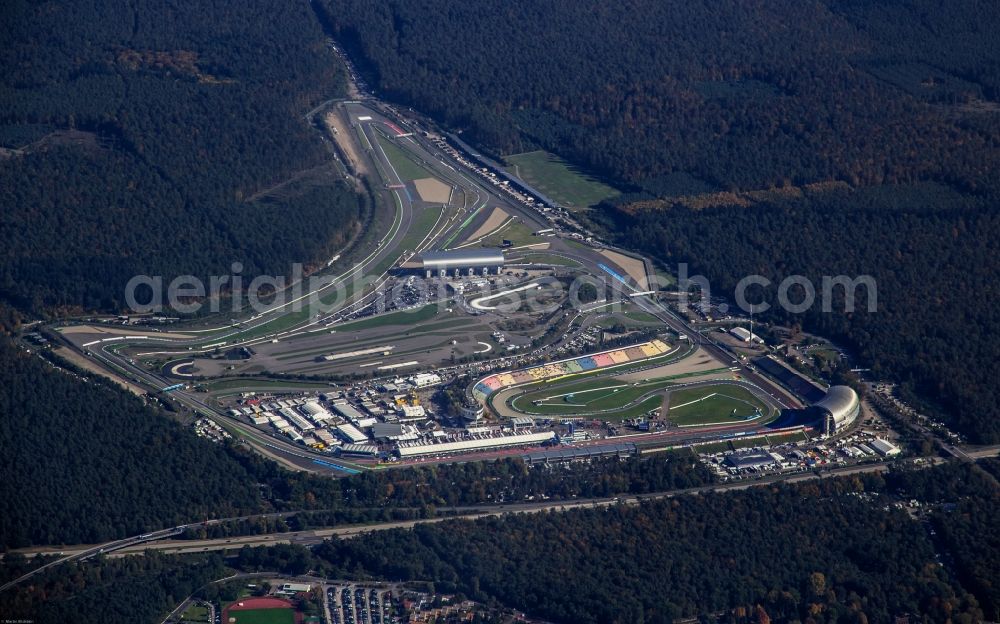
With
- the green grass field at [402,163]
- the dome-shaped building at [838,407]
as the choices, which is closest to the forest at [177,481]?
the dome-shaped building at [838,407]

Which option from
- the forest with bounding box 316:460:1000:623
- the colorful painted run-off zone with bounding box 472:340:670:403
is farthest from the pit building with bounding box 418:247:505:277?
the forest with bounding box 316:460:1000:623

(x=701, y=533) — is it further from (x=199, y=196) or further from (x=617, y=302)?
(x=199, y=196)

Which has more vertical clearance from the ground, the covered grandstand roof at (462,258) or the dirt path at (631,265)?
the covered grandstand roof at (462,258)

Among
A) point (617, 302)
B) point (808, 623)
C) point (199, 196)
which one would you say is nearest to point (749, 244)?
point (617, 302)

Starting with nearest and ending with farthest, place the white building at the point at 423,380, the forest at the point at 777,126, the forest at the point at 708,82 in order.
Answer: the white building at the point at 423,380 < the forest at the point at 777,126 < the forest at the point at 708,82

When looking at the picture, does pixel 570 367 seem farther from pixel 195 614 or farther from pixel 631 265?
pixel 195 614

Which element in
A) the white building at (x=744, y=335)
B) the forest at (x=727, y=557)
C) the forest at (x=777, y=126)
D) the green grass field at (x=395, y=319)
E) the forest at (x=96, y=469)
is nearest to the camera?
the forest at (x=727, y=557)

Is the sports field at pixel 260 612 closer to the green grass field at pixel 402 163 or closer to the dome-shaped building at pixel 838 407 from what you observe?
the dome-shaped building at pixel 838 407

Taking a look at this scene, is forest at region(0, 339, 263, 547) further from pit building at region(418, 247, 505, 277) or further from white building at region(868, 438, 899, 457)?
white building at region(868, 438, 899, 457)
